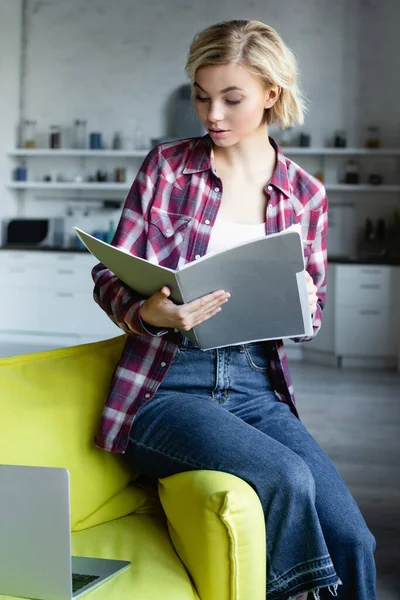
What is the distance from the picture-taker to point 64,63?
292 inches

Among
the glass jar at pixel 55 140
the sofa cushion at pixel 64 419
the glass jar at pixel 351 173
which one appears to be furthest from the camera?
the glass jar at pixel 55 140

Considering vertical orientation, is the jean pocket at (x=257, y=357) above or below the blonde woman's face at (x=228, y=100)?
below

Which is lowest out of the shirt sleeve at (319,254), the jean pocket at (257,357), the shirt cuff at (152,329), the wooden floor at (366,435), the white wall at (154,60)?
the wooden floor at (366,435)

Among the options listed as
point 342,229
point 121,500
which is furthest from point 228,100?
point 342,229

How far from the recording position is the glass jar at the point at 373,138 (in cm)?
686

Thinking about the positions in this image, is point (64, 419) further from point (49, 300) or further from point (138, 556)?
point (49, 300)

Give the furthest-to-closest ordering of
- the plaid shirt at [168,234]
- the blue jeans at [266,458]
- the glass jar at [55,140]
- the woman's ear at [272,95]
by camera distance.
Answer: the glass jar at [55,140] → the woman's ear at [272,95] → the plaid shirt at [168,234] → the blue jeans at [266,458]

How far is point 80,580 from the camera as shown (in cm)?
139

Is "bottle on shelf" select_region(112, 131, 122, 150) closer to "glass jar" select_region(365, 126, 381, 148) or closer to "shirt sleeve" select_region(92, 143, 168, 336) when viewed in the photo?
"glass jar" select_region(365, 126, 381, 148)

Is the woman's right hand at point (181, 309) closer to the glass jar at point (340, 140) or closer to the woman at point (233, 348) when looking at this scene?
the woman at point (233, 348)

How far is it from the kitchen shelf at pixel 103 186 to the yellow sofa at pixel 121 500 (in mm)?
5144

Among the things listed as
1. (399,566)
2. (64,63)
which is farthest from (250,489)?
(64,63)

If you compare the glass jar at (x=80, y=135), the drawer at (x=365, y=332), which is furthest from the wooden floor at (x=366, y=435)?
the glass jar at (x=80, y=135)

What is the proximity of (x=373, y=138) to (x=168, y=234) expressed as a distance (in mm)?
5474
